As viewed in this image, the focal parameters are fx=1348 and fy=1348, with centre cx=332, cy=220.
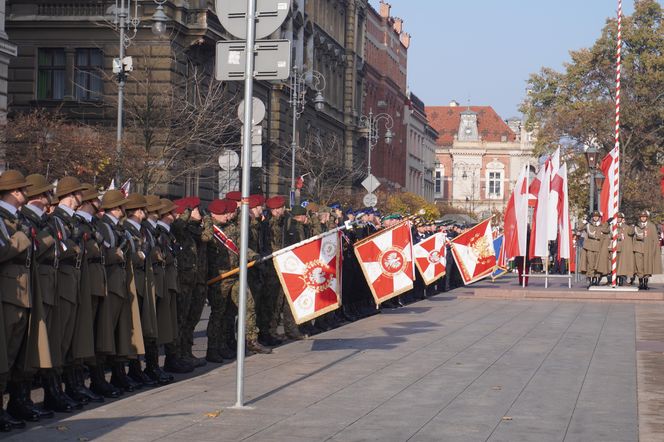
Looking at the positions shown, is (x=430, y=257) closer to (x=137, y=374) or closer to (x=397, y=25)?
(x=137, y=374)

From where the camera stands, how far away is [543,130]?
67.1 meters

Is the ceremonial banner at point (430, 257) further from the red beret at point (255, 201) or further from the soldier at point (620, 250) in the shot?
the red beret at point (255, 201)

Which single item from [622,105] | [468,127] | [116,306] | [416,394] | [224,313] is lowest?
[416,394]

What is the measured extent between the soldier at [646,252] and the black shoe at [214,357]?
2048cm

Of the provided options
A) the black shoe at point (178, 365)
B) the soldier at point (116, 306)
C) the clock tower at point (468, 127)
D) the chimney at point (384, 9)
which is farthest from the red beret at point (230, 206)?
the clock tower at point (468, 127)

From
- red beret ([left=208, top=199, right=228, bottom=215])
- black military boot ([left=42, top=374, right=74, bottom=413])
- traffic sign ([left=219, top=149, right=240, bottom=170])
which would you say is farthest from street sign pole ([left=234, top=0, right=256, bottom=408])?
traffic sign ([left=219, top=149, right=240, bottom=170])

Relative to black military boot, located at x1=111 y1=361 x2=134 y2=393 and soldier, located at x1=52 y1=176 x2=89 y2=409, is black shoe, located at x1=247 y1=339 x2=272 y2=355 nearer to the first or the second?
black military boot, located at x1=111 y1=361 x2=134 y2=393

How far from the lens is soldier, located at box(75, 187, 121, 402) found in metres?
11.5

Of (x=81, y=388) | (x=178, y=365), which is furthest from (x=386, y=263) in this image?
(x=81, y=388)

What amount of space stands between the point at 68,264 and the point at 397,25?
9340 centimetres

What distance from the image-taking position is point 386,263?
20.2 m

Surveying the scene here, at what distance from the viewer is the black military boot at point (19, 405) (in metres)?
10.5

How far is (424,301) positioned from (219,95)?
13.9 meters

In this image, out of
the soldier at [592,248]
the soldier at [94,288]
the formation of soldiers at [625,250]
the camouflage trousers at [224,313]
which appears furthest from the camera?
the soldier at [592,248]
